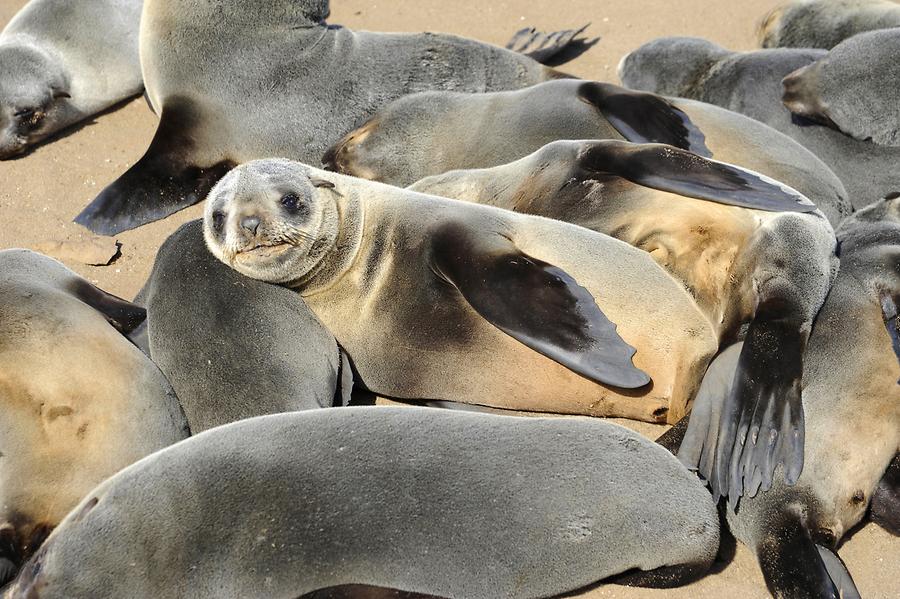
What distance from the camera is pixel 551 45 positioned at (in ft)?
21.0

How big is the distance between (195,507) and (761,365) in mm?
1868

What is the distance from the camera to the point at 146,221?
5312mm

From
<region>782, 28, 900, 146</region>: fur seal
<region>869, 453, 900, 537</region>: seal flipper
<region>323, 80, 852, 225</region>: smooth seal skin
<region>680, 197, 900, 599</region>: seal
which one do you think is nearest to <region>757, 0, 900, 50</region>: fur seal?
<region>782, 28, 900, 146</region>: fur seal

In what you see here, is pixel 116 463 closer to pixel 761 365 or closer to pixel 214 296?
pixel 214 296

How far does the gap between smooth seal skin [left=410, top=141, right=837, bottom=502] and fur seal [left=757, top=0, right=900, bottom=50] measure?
95.4 inches

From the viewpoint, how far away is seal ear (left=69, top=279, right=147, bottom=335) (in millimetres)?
4227

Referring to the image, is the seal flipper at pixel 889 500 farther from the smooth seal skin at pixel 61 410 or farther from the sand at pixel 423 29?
the smooth seal skin at pixel 61 410

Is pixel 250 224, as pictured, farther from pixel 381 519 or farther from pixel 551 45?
pixel 551 45

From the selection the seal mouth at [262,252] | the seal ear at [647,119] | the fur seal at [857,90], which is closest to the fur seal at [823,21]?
the fur seal at [857,90]

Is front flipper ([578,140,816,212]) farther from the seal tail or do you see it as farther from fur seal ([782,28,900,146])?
the seal tail

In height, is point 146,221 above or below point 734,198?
below

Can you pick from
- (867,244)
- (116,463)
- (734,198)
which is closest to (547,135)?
(734,198)

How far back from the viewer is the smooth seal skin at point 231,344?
3699mm

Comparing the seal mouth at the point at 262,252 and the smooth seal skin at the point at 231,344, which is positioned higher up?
the seal mouth at the point at 262,252
